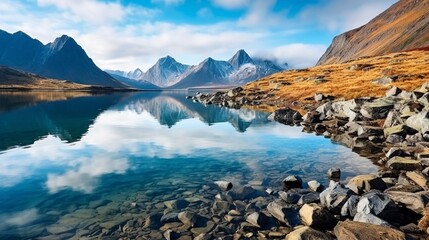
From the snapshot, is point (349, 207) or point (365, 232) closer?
point (365, 232)

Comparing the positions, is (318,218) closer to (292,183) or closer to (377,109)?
(292,183)

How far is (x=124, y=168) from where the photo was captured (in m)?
30.0

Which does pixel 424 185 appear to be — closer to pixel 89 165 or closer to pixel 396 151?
pixel 396 151

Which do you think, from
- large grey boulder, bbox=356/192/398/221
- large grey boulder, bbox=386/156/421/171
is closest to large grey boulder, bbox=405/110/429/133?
large grey boulder, bbox=386/156/421/171

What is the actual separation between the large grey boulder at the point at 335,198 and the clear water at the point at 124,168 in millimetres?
5653

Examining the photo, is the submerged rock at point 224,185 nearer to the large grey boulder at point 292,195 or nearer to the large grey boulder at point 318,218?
the large grey boulder at point 292,195

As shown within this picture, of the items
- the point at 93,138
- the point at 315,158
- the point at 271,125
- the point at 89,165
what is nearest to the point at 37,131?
the point at 93,138

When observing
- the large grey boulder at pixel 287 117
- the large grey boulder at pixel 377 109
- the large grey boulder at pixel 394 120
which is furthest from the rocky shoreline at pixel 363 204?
the large grey boulder at pixel 287 117

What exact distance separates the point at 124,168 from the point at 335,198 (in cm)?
1890

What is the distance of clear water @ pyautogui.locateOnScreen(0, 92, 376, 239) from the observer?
19.7m

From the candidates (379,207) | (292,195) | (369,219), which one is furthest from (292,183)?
(369,219)

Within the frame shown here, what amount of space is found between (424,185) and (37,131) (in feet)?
176

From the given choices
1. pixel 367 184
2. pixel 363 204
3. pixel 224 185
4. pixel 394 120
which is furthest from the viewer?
pixel 394 120

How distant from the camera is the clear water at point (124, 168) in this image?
19.7 m
